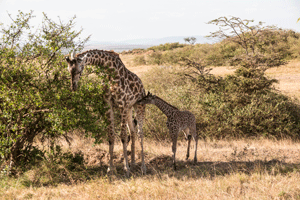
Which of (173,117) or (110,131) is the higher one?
(173,117)

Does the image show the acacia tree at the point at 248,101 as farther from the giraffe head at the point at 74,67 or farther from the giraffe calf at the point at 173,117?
the giraffe head at the point at 74,67

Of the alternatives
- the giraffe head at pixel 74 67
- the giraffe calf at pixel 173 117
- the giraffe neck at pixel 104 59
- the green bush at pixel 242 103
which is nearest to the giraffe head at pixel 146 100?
the giraffe calf at pixel 173 117

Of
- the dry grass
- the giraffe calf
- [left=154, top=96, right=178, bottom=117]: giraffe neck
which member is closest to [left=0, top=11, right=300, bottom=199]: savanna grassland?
the dry grass

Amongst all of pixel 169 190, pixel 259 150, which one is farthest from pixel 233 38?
pixel 169 190

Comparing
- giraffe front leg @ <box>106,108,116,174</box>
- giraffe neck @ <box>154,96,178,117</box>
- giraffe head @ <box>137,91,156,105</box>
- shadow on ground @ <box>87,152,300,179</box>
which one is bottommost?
shadow on ground @ <box>87,152,300,179</box>

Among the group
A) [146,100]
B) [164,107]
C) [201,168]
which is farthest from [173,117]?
[201,168]

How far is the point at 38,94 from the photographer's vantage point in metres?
6.39

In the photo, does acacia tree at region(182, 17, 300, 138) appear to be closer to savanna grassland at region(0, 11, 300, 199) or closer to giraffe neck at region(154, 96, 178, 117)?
savanna grassland at region(0, 11, 300, 199)

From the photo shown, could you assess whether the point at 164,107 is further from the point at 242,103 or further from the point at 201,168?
the point at 242,103

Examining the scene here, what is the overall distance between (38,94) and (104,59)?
1921mm

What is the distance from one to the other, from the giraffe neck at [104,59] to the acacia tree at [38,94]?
551 millimetres

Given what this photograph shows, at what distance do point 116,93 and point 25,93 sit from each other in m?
2.36

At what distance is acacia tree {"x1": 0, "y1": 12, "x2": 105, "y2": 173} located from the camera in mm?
6523

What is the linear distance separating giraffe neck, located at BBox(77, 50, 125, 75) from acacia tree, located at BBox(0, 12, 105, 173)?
0.55 m
